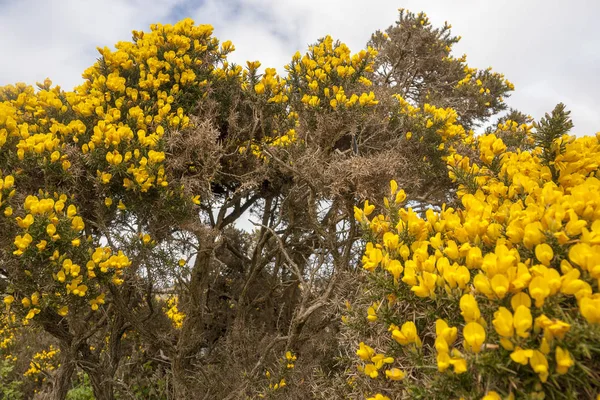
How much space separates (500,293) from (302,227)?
3.76m

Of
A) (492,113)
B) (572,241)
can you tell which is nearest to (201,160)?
(572,241)

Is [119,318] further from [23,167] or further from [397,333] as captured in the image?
[397,333]

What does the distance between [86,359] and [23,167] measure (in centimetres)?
221

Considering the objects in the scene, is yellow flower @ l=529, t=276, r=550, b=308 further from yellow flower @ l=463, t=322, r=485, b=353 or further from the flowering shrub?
yellow flower @ l=463, t=322, r=485, b=353

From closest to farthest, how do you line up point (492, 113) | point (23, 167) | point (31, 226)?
1. point (31, 226)
2. point (23, 167)
3. point (492, 113)

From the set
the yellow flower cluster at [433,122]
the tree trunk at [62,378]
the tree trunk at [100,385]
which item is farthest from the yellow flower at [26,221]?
the yellow flower cluster at [433,122]

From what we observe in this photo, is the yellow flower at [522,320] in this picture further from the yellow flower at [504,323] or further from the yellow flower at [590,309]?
the yellow flower at [590,309]

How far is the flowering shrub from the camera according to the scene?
0.96 m

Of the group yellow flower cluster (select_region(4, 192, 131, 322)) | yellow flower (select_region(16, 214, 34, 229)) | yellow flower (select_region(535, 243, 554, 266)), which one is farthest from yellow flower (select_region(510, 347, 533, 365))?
yellow flower (select_region(16, 214, 34, 229))

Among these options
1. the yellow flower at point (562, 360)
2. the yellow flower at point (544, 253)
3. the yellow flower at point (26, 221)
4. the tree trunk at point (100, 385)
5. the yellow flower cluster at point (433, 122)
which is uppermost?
the yellow flower cluster at point (433, 122)

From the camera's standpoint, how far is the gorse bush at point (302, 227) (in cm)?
108

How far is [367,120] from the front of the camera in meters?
3.52

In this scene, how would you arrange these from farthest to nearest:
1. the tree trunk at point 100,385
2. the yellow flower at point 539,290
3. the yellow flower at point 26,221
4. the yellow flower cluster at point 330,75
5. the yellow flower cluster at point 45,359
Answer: the yellow flower cluster at point 45,359, the tree trunk at point 100,385, the yellow flower cluster at point 330,75, the yellow flower at point 26,221, the yellow flower at point 539,290

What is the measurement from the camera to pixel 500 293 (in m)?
1.06
